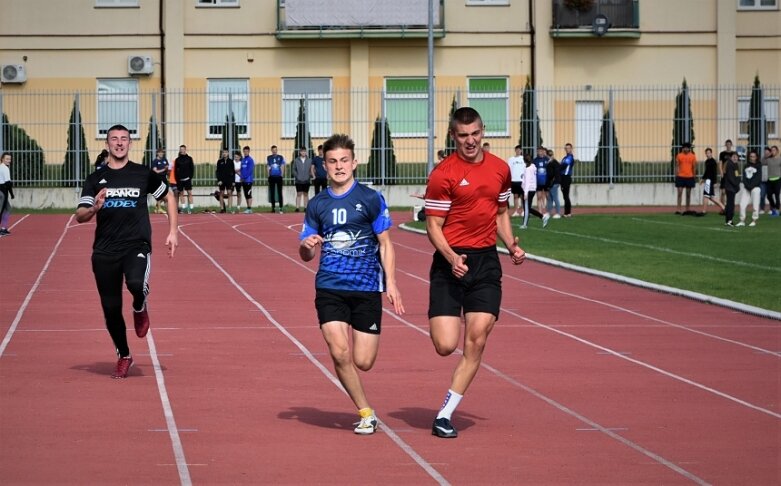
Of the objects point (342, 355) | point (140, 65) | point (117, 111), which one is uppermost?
point (140, 65)

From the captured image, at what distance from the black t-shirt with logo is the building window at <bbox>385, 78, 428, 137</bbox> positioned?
104 feet

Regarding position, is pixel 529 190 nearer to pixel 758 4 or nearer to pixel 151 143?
pixel 151 143

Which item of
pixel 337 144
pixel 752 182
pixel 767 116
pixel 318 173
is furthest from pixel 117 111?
pixel 337 144

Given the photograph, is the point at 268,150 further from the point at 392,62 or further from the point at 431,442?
the point at 431,442

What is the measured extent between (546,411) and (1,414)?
3.72 m

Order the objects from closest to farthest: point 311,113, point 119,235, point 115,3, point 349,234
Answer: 1. point 349,234
2. point 119,235
3. point 311,113
4. point 115,3

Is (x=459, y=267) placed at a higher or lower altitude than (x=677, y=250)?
higher

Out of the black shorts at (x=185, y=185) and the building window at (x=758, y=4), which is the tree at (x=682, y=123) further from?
the black shorts at (x=185, y=185)

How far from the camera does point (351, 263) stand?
366 inches

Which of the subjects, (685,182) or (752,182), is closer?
(752,182)

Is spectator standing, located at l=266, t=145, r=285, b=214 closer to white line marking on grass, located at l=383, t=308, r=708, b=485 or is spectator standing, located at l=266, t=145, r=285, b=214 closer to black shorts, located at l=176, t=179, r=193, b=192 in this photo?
black shorts, located at l=176, t=179, r=193, b=192

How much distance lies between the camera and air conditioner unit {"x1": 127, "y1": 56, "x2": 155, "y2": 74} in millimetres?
50438

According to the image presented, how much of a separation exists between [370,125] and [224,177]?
6.04 m

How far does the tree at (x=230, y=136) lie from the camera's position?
43312 millimetres
